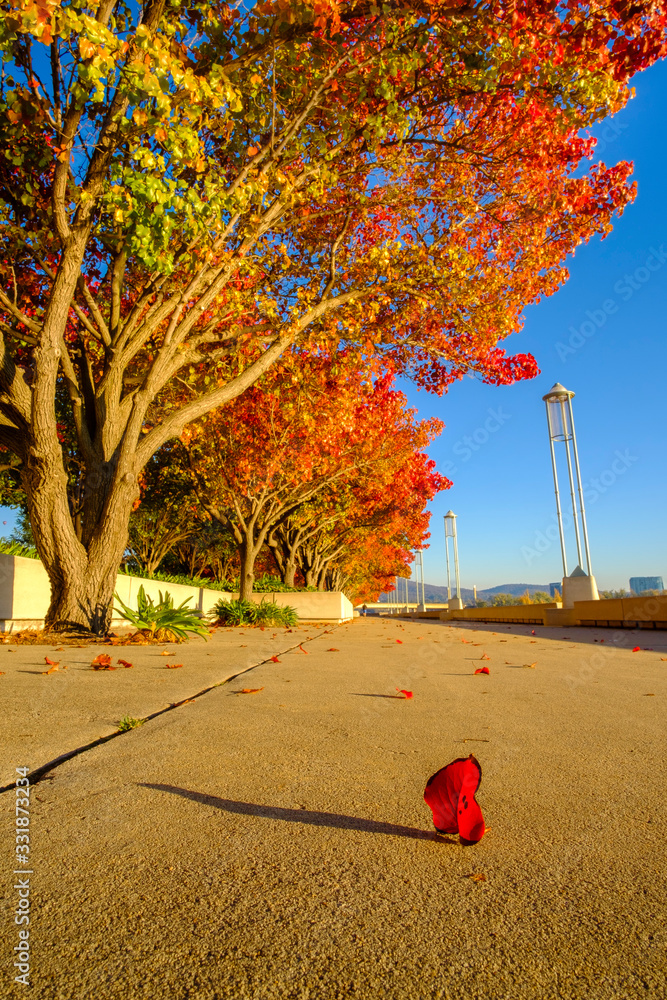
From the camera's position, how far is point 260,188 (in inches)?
257

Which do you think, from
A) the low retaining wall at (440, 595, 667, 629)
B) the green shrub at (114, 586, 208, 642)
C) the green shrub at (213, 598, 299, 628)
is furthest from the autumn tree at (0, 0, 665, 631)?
the low retaining wall at (440, 595, 667, 629)

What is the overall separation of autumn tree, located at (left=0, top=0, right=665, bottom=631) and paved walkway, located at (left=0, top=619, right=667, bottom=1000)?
14.7 ft

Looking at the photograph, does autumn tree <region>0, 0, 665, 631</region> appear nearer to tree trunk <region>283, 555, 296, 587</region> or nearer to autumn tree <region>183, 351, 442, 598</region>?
autumn tree <region>183, 351, 442, 598</region>

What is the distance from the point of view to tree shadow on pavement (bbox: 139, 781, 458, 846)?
1433 millimetres

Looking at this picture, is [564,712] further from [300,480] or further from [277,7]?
[300,480]

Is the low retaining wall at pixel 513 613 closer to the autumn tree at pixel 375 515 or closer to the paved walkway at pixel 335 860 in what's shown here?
the autumn tree at pixel 375 515

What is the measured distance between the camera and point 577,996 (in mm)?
844

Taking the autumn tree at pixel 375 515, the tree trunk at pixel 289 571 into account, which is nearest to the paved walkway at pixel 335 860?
the autumn tree at pixel 375 515

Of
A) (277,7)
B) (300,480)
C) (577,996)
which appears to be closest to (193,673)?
(577,996)

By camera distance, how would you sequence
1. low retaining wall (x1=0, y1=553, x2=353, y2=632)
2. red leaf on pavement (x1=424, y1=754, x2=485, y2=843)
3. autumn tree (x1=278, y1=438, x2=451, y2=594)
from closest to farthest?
red leaf on pavement (x1=424, y1=754, x2=485, y2=843) < low retaining wall (x1=0, y1=553, x2=353, y2=632) < autumn tree (x1=278, y1=438, x2=451, y2=594)

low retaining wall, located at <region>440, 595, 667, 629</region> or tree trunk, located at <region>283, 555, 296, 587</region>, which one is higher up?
tree trunk, located at <region>283, 555, 296, 587</region>

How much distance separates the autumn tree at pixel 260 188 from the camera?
209 inches

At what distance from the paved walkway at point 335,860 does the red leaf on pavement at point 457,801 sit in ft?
0.15

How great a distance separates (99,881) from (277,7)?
21.8 feet
